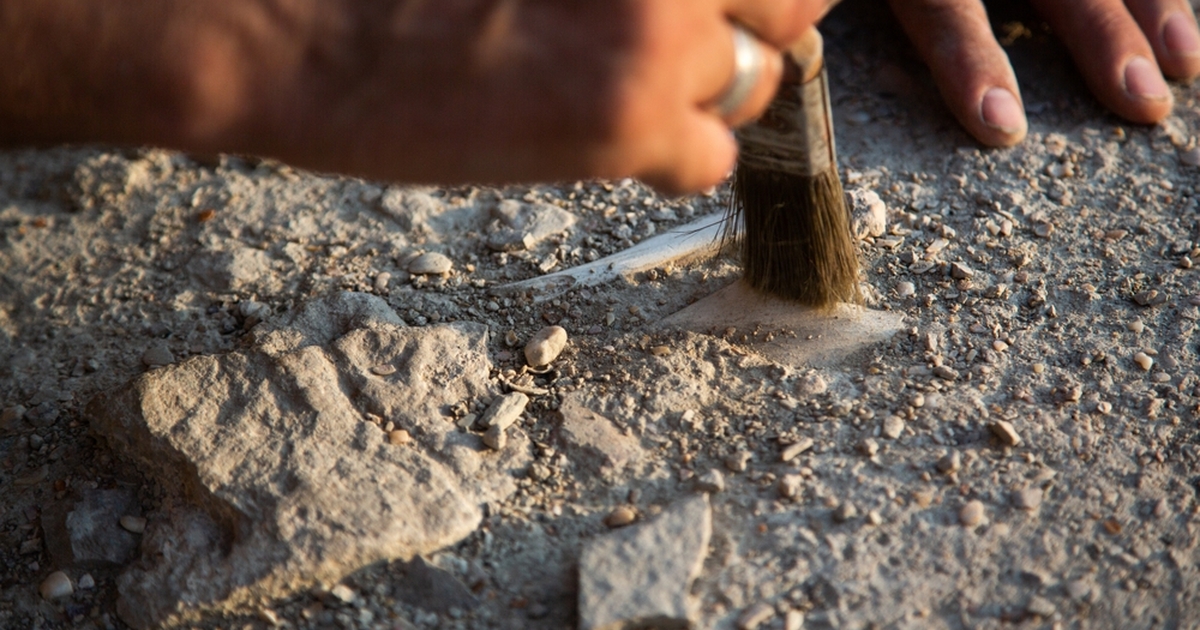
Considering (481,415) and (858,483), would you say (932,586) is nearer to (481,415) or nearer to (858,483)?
(858,483)

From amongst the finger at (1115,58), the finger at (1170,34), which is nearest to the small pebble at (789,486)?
the finger at (1115,58)

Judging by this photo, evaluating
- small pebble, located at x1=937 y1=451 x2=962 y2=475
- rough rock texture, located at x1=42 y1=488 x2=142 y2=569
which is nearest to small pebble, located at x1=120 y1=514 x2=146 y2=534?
rough rock texture, located at x1=42 y1=488 x2=142 y2=569

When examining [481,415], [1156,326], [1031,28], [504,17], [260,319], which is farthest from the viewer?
[1031,28]

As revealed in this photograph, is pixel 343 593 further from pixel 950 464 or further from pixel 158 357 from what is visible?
pixel 950 464

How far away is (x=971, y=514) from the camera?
4.32 ft

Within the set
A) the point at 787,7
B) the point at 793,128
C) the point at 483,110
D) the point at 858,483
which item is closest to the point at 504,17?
the point at 483,110

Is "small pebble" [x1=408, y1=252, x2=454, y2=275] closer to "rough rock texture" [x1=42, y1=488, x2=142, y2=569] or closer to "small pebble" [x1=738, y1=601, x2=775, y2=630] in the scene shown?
"rough rock texture" [x1=42, y1=488, x2=142, y2=569]

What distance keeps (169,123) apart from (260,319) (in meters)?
0.77

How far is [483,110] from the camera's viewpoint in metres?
1.03

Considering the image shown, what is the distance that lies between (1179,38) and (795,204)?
123 centimetres

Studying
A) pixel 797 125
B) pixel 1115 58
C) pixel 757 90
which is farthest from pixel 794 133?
pixel 1115 58

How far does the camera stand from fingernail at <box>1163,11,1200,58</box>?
2166 millimetres

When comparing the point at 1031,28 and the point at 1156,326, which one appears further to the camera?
the point at 1031,28

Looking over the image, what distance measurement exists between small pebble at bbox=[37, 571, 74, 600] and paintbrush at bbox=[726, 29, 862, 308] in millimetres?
1148
